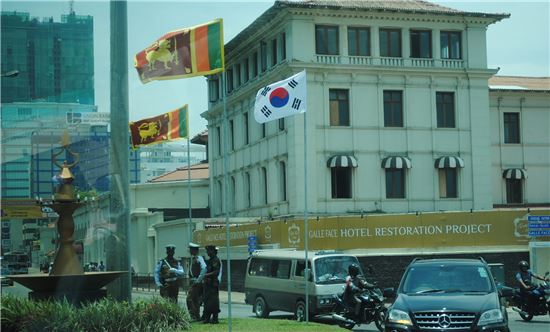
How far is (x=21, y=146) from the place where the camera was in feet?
62.6

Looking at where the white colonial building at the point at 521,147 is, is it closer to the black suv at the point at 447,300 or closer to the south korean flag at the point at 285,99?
the south korean flag at the point at 285,99

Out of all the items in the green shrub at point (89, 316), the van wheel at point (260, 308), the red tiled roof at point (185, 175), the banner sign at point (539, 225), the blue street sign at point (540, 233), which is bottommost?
the van wheel at point (260, 308)

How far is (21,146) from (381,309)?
9225 millimetres

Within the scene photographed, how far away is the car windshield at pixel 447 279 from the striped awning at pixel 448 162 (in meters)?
36.4

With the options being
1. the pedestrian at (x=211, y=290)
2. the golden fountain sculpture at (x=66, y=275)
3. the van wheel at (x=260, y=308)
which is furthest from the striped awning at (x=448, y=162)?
the golden fountain sculpture at (x=66, y=275)

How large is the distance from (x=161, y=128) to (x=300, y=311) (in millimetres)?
17428

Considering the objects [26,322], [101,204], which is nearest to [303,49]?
[101,204]

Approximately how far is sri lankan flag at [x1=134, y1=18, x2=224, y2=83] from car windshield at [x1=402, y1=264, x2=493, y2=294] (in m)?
5.80

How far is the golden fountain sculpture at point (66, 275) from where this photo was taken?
1535 cm

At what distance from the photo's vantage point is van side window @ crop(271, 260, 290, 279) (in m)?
25.4

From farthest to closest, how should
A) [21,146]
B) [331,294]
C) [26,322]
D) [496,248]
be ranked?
[496,248]
[331,294]
[21,146]
[26,322]

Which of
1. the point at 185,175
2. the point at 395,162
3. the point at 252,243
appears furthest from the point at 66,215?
the point at 185,175

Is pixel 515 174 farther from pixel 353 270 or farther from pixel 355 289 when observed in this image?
pixel 355 289

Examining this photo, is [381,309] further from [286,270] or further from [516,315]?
[516,315]
